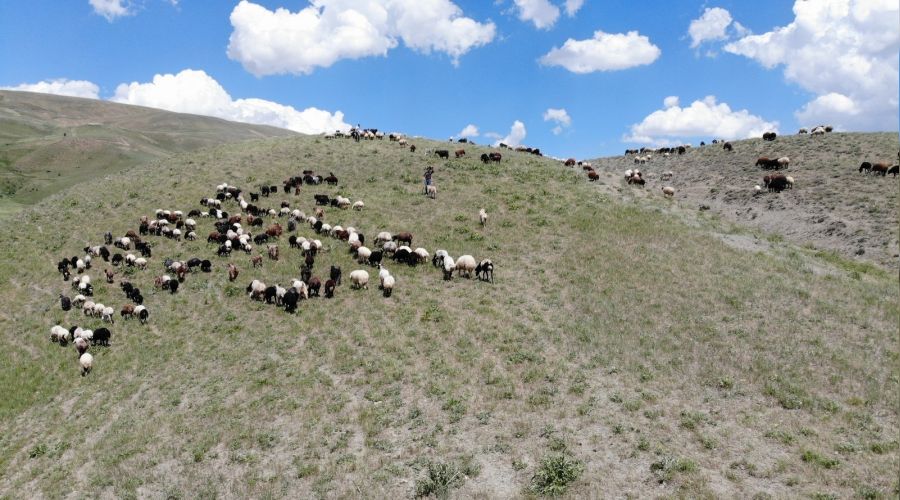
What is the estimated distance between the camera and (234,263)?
96.3 ft

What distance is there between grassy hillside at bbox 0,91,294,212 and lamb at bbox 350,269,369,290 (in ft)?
199

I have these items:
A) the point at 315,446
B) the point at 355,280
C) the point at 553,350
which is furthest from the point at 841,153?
the point at 315,446

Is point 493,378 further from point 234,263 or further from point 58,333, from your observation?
point 58,333

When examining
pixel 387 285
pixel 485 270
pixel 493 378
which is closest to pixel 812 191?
pixel 485 270

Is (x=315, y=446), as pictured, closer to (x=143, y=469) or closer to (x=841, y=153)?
(x=143, y=469)

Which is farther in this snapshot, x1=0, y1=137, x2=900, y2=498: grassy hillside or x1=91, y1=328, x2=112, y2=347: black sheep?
x1=91, y1=328, x2=112, y2=347: black sheep

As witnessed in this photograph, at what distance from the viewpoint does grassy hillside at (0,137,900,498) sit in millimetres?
12648

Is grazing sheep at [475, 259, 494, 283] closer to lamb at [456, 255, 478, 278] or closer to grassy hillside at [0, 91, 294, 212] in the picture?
lamb at [456, 255, 478, 278]

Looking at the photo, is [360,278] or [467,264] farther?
[467,264]

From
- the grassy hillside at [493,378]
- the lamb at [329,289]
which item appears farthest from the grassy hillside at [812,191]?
the lamb at [329,289]

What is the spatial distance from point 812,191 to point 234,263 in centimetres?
4521

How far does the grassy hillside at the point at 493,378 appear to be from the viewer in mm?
12648

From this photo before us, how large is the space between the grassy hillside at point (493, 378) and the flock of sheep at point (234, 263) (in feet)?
2.58

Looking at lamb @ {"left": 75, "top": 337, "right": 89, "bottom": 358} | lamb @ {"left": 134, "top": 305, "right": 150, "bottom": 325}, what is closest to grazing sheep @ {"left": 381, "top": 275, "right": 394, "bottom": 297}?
lamb @ {"left": 134, "top": 305, "right": 150, "bottom": 325}
